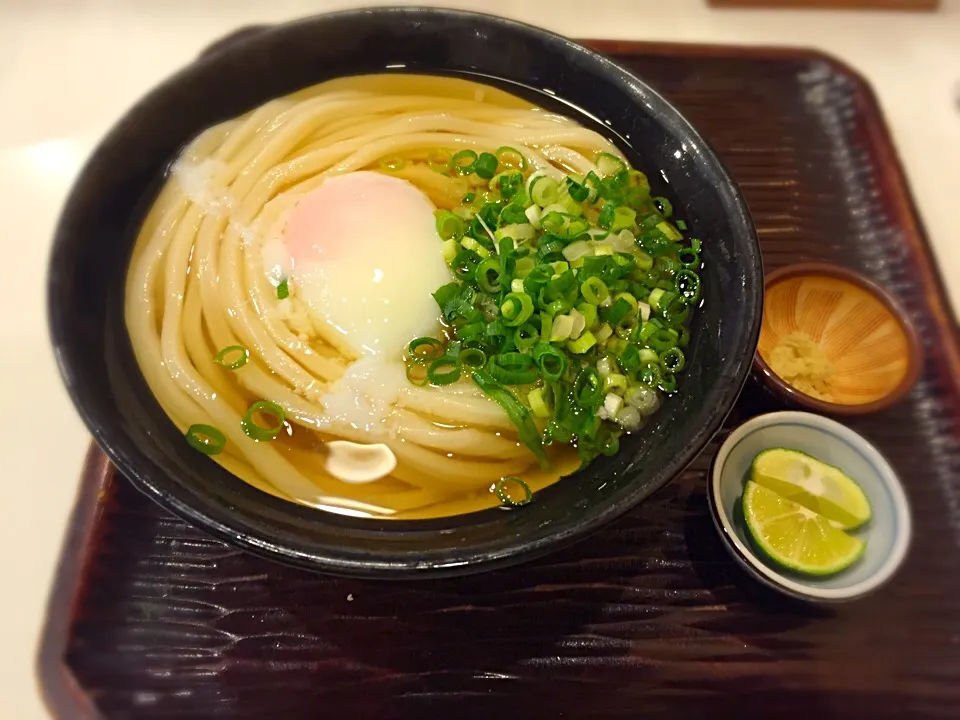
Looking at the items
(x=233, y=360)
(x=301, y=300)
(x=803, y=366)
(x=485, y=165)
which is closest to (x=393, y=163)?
(x=485, y=165)

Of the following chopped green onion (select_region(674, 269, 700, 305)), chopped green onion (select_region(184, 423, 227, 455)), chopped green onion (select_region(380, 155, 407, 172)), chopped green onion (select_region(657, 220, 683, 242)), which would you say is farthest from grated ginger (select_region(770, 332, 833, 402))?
chopped green onion (select_region(184, 423, 227, 455))

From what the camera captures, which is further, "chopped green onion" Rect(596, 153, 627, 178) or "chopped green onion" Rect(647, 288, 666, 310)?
"chopped green onion" Rect(596, 153, 627, 178)

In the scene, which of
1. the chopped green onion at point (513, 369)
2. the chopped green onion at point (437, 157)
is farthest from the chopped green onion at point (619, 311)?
the chopped green onion at point (437, 157)

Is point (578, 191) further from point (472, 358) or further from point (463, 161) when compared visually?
point (472, 358)

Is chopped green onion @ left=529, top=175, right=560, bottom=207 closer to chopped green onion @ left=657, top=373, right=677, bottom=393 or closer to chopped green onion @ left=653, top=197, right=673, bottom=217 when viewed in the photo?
chopped green onion @ left=653, top=197, right=673, bottom=217

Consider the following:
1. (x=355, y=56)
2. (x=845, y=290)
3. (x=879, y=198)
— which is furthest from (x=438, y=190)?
A: (x=879, y=198)

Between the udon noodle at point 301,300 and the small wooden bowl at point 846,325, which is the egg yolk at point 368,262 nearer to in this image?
the udon noodle at point 301,300
